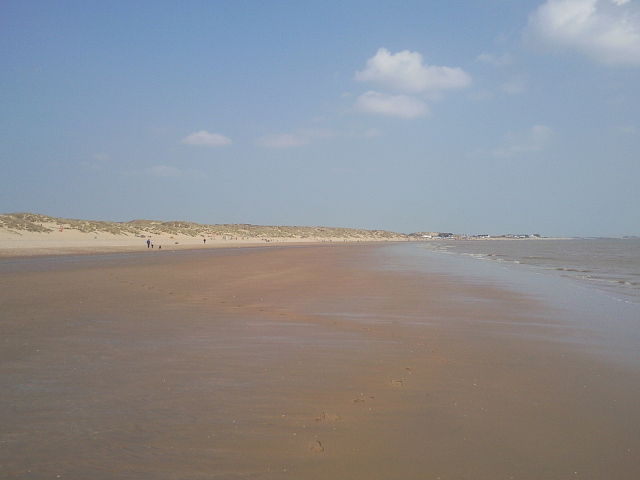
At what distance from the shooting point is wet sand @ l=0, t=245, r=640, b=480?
379 cm

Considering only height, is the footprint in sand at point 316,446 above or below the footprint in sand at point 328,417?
below

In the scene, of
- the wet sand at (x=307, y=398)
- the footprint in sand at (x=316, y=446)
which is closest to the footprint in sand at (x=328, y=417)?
the wet sand at (x=307, y=398)

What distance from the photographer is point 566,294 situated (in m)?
15.2

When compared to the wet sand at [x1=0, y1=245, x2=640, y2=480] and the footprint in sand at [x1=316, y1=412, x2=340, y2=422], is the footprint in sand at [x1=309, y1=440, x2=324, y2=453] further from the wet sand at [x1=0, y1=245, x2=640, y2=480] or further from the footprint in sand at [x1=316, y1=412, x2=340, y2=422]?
the footprint in sand at [x1=316, y1=412, x2=340, y2=422]

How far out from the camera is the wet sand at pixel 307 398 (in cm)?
379

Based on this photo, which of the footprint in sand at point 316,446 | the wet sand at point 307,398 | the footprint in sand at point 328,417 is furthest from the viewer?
the footprint in sand at point 328,417

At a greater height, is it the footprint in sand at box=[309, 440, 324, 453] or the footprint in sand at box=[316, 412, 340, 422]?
the footprint in sand at box=[316, 412, 340, 422]

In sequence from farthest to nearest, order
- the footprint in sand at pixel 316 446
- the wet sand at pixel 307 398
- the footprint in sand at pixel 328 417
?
the footprint in sand at pixel 328 417 → the footprint in sand at pixel 316 446 → the wet sand at pixel 307 398

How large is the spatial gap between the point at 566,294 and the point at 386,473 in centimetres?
1376

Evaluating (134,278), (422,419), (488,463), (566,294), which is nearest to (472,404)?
(422,419)

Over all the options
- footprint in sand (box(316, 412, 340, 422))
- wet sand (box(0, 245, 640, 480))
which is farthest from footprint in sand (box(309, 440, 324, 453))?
footprint in sand (box(316, 412, 340, 422))

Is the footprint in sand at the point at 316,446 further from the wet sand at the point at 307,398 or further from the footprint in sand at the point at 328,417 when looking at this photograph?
the footprint in sand at the point at 328,417

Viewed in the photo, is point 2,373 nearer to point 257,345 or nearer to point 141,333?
point 141,333

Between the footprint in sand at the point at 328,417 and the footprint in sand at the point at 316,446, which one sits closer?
the footprint in sand at the point at 316,446
